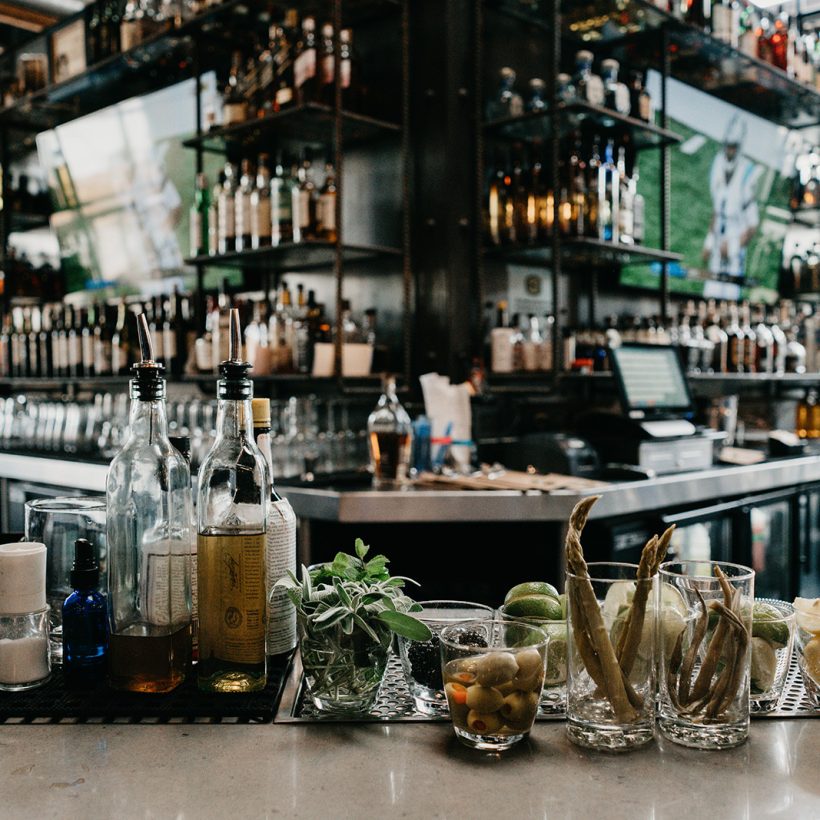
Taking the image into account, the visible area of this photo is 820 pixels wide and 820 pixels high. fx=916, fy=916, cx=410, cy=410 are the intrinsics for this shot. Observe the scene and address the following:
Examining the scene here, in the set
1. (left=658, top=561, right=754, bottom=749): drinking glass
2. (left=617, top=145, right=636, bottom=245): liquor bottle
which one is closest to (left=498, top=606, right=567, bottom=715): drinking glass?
(left=658, top=561, right=754, bottom=749): drinking glass

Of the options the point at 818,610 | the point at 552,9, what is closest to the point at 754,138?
the point at 552,9

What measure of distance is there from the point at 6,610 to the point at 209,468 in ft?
0.85

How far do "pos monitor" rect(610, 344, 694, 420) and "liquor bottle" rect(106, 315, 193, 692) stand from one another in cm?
217

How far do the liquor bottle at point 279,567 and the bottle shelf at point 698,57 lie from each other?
114 inches

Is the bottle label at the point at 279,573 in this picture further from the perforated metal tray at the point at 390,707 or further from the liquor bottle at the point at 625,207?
the liquor bottle at the point at 625,207

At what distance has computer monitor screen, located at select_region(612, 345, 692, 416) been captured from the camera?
3.00 meters

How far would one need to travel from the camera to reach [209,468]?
1024mm

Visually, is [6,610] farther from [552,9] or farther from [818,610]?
[552,9]

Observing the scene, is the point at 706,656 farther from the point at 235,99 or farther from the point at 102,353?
the point at 102,353

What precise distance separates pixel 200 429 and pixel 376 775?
8.64 ft

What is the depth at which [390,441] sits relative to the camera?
276cm

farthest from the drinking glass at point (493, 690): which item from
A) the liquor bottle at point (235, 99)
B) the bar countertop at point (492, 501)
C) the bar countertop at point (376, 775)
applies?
the liquor bottle at point (235, 99)

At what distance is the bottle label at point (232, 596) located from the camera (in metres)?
0.98

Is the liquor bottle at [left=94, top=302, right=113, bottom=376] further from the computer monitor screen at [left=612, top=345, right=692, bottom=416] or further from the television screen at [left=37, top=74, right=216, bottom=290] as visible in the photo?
the computer monitor screen at [left=612, top=345, right=692, bottom=416]
